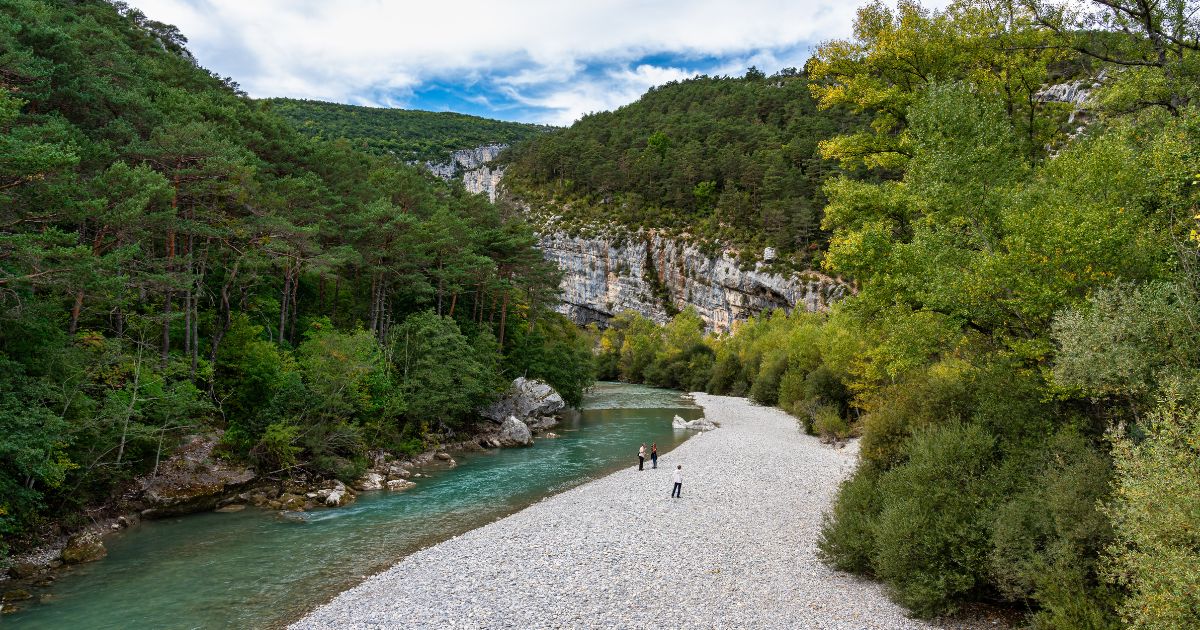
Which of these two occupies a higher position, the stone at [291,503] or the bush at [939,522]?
the bush at [939,522]

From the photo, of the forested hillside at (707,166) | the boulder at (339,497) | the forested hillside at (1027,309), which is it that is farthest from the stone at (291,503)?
the forested hillside at (707,166)

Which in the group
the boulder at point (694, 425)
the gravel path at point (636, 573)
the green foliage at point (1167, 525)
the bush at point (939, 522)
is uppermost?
the green foliage at point (1167, 525)

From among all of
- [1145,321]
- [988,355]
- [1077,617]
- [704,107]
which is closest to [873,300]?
[988,355]

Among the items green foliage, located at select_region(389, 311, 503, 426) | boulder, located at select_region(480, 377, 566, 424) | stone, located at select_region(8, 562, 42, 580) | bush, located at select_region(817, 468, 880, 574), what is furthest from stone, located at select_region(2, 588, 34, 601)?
boulder, located at select_region(480, 377, 566, 424)

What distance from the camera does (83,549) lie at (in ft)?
49.4

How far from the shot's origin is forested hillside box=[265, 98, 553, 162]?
126 m

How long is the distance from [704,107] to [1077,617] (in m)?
130

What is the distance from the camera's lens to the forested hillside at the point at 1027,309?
8.20m

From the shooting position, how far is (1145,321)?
27.3 ft

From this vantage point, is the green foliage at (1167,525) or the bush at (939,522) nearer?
the green foliage at (1167,525)

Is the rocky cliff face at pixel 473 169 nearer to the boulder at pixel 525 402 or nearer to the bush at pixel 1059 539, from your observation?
the boulder at pixel 525 402

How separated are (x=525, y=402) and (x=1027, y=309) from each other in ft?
105

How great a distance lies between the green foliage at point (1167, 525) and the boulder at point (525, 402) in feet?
107

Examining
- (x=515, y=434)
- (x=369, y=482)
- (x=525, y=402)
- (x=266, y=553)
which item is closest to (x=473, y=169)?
(x=525, y=402)
